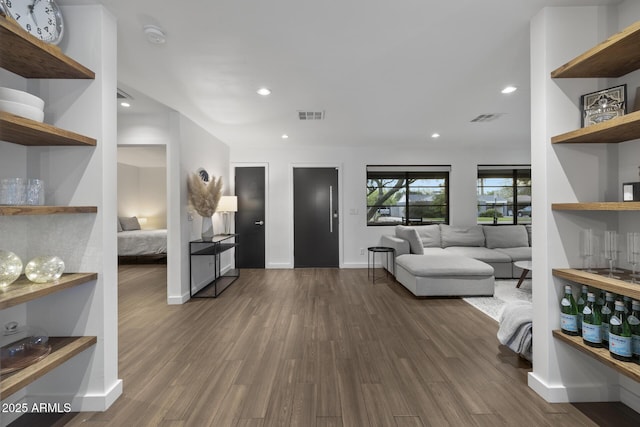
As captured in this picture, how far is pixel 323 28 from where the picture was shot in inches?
75.4

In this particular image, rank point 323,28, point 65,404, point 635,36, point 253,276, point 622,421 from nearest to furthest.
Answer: point 635,36, point 622,421, point 65,404, point 323,28, point 253,276

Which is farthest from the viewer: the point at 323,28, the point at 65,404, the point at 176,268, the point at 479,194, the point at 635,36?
the point at 479,194

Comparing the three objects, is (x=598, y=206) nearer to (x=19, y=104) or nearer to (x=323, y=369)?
(x=323, y=369)

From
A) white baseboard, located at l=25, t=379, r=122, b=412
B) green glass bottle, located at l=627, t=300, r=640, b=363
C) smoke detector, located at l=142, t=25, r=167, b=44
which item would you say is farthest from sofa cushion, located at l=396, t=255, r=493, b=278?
smoke detector, located at l=142, t=25, r=167, b=44

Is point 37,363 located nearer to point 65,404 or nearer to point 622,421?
point 65,404

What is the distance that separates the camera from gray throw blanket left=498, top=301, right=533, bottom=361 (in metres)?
2.10

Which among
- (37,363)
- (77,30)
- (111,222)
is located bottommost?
(37,363)

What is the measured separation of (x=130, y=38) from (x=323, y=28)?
4.78 feet

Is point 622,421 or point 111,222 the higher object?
point 111,222

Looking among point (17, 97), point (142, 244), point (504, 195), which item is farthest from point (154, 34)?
point (504, 195)

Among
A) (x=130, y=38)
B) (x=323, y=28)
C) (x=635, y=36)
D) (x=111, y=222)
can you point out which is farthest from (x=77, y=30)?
(x=635, y=36)

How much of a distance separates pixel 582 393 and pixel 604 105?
1787 millimetres

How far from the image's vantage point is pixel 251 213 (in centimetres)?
555

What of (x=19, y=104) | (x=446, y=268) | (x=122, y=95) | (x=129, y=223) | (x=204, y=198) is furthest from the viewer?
(x=129, y=223)
